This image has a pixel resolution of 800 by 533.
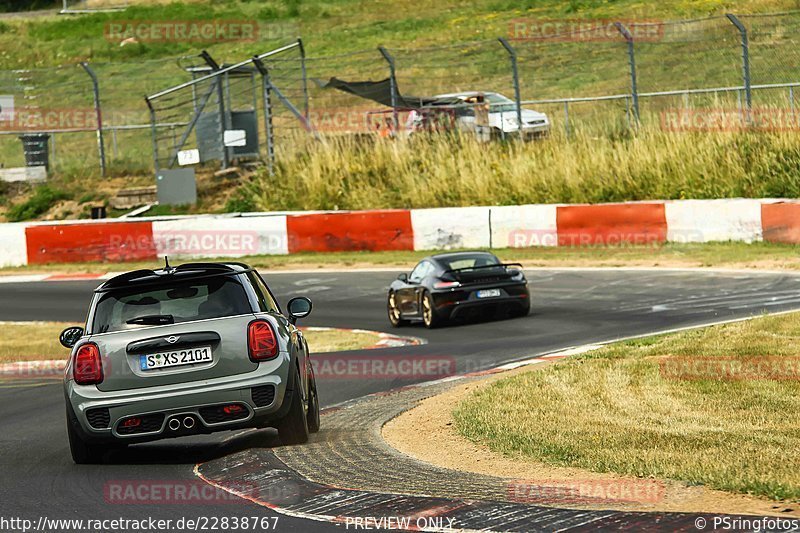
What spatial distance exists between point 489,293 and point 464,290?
37 cm

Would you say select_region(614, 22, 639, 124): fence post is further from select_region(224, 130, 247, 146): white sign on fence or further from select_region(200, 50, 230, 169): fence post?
select_region(200, 50, 230, 169): fence post

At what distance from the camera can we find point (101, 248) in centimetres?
3108

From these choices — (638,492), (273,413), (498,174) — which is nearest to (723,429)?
(638,492)

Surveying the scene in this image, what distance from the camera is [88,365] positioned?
9.24 metres

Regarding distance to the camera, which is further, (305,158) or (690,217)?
(305,158)

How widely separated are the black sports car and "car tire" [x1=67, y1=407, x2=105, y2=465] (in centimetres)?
1078

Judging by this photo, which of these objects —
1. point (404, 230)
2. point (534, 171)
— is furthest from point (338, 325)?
point (534, 171)

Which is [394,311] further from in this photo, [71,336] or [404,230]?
[71,336]

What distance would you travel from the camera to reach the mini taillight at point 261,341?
30.5ft

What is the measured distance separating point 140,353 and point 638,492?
365 cm

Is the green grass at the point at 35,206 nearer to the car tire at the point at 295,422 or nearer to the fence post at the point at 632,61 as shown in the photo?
the fence post at the point at 632,61

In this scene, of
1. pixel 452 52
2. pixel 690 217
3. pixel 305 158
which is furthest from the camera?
pixel 452 52

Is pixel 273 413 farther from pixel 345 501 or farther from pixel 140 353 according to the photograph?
pixel 345 501

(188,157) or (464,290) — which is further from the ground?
(188,157)
